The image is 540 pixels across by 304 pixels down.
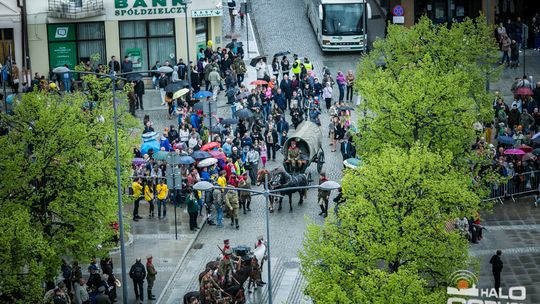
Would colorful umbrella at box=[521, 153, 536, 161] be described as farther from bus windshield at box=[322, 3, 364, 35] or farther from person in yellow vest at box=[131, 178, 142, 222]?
bus windshield at box=[322, 3, 364, 35]

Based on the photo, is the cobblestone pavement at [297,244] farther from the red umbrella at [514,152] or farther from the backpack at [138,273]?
the red umbrella at [514,152]

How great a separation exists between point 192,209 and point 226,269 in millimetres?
7335

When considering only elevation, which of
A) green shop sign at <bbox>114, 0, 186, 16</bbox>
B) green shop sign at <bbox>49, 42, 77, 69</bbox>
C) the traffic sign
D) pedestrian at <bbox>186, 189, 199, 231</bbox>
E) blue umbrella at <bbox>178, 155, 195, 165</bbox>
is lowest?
pedestrian at <bbox>186, 189, 199, 231</bbox>

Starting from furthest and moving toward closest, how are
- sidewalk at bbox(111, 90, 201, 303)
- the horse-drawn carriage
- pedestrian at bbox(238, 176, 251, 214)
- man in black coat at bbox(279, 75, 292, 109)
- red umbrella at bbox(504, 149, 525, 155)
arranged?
man in black coat at bbox(279, 75, 292, 109), the horse-drawn carriage, red umbrella at bbox(504, 149, 525, 155), pedestrian at bbox(238, 176, 251, 214), sidewalk at bbox(111, 90, 201, 303)

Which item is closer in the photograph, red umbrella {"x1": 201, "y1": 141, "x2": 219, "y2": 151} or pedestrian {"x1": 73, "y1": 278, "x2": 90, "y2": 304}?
pedestrian {"x1": 73, "y1": 278, "x2": 90, "y2": 304}

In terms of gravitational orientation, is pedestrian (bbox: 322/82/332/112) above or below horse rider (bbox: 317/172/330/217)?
above

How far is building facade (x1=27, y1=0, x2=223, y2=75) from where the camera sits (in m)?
76.2

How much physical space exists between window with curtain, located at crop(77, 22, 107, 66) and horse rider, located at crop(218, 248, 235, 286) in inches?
1233

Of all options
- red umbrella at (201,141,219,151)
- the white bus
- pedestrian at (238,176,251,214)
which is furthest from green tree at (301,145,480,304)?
the white bus

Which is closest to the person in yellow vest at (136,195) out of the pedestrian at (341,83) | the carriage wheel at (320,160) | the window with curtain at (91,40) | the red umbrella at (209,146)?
the red umbrella at (209,146)

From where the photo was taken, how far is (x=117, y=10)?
76.6 m

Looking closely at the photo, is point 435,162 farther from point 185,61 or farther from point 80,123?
point 185,61

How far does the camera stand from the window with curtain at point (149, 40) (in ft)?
→ 254

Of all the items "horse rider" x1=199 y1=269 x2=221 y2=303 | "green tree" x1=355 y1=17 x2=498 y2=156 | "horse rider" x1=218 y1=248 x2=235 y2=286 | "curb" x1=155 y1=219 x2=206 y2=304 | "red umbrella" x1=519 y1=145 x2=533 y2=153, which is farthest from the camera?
"red umbrella" x1=519 y1=145 x2=533 y2=153
